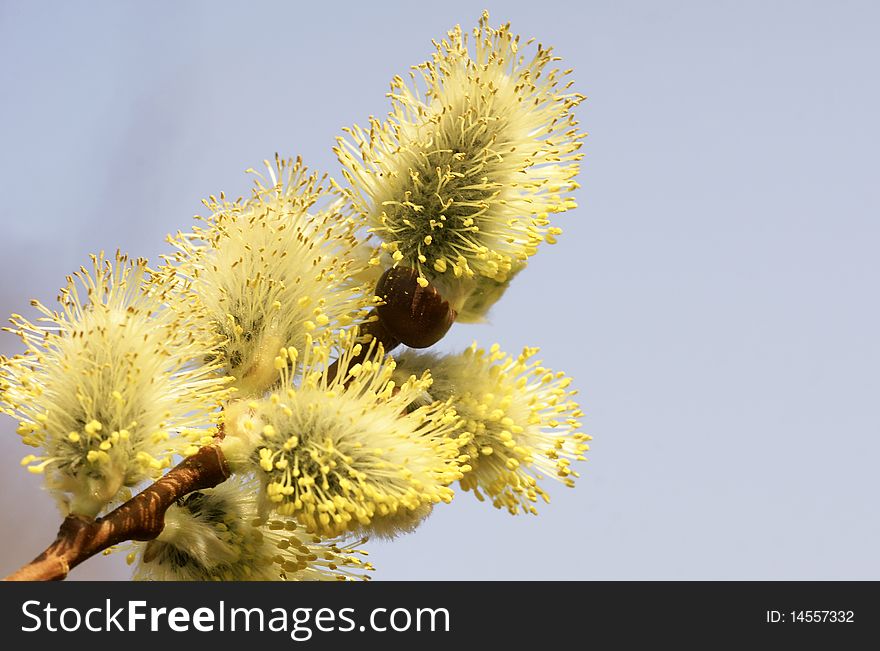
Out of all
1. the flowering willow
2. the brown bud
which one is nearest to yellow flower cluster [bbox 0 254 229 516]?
the flowering willow

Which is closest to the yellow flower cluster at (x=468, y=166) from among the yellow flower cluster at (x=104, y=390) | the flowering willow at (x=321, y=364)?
the flowering willow at (x=321, y=364)

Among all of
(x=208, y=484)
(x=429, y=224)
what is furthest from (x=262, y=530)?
(x=429, y=224)

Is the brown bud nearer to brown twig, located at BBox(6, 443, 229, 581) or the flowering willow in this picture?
the flowering willow

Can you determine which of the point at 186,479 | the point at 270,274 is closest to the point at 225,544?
the point at 186,479

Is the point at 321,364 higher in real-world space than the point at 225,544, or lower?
higher

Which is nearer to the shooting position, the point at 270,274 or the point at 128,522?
the point at 128,522

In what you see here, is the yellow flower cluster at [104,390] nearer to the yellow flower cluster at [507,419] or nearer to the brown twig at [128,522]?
the brown twig at [128,522]

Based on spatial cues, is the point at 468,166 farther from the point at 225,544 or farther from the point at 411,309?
the point at 225,544
